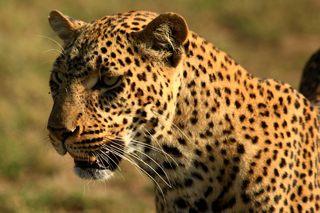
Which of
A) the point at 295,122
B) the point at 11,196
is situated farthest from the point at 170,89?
the point at 11,196

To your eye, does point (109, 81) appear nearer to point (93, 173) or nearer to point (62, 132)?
point (62, 132)

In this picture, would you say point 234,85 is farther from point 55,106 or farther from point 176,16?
point 55,106

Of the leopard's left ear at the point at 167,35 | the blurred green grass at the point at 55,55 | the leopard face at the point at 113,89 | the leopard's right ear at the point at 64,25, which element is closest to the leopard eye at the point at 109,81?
the leopard face at the point at 113,89

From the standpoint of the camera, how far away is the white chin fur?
5.48 m

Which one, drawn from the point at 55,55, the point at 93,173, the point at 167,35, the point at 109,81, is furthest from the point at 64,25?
the point at 55,55

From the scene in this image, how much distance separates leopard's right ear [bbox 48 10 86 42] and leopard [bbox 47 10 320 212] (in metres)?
0.11

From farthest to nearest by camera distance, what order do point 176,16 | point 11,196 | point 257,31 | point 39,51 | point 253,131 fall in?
point 257,31 → point 39,51 → point 11,196 → point 253,131 → point 176,16

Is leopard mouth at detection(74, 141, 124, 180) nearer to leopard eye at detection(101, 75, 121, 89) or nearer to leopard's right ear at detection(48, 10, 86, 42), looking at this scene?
leopard eye at detection(101, 75, 121, 89)

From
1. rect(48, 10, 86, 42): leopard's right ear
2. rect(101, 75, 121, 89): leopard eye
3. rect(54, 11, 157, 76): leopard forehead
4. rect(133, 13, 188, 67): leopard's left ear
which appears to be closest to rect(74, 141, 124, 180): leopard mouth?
rect(101, 75, 121, 89): leopard eye

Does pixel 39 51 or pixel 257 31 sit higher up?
pixel 257 31

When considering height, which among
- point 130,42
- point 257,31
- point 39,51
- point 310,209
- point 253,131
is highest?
point 257,31

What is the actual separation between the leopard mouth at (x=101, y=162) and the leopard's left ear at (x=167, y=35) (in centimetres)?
63

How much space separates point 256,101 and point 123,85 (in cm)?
92

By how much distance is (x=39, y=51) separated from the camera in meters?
15.2
